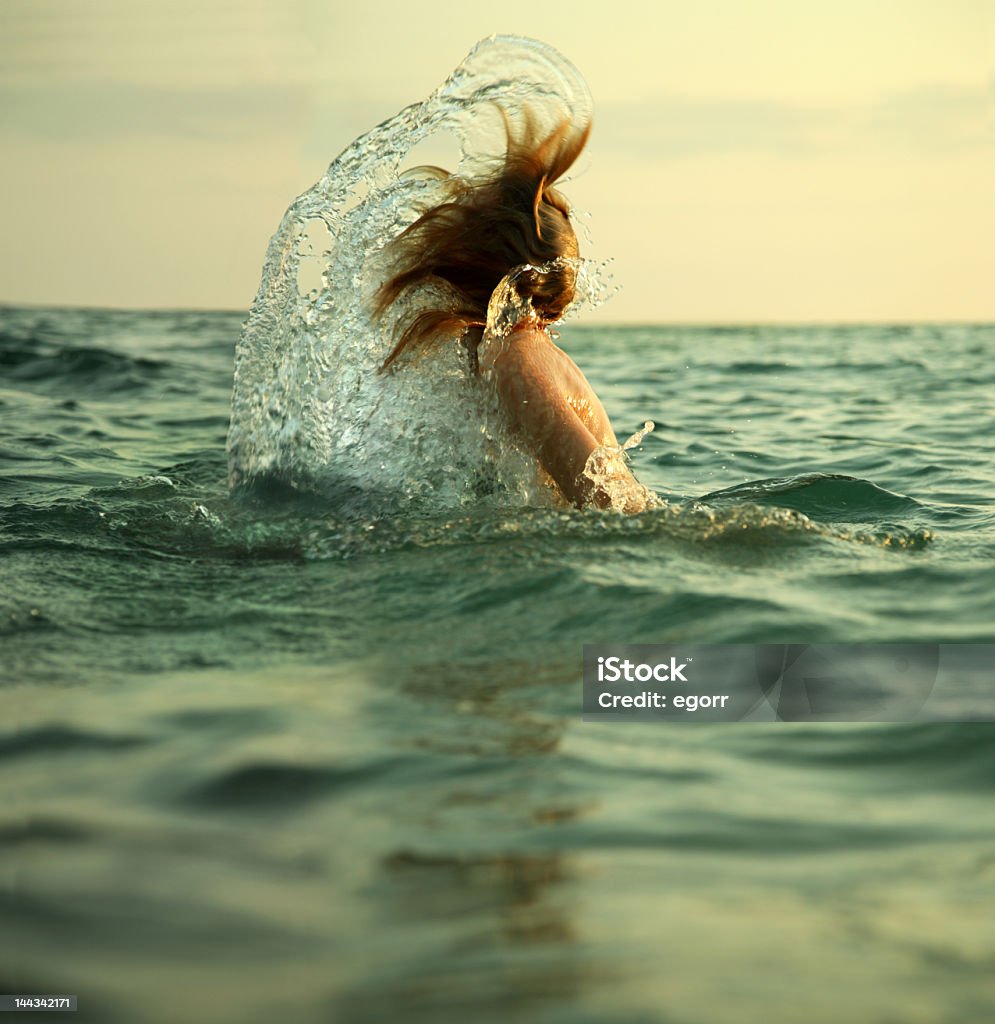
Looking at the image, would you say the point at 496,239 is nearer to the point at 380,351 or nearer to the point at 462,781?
the point at 380,351

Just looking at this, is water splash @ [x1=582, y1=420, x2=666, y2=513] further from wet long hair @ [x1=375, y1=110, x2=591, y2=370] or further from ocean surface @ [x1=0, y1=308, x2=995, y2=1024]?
wet long hair @ [x1=375, y1=110, x2=591, y2=370]

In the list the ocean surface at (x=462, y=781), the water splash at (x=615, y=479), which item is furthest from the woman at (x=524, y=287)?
the ocean surface at (x=462, y=781)

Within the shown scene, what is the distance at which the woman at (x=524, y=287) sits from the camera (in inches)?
166

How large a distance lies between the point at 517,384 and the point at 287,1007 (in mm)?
2759

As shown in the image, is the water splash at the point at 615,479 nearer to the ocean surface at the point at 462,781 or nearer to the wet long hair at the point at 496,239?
the ocean surface at the point at 462,781

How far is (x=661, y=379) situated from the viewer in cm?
1266

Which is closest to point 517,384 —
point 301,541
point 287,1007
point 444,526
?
point 444,526

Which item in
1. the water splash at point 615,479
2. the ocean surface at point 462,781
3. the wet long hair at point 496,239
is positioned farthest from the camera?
the wet long hair at point 496,239

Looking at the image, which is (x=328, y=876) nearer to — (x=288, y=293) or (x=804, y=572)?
(x=804, y=572)

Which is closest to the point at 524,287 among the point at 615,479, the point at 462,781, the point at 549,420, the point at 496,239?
the point at 496,239

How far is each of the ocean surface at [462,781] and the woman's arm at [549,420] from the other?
0.18 m

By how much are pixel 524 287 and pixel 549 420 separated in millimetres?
472

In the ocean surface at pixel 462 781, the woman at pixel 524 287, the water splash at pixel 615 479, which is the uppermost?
the woman at pixel 524 287

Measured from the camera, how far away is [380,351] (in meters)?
4.81
